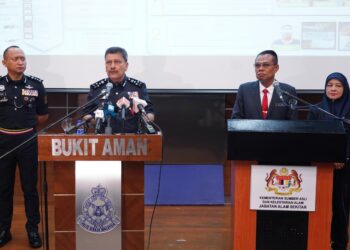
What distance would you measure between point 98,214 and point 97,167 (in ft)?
0.82

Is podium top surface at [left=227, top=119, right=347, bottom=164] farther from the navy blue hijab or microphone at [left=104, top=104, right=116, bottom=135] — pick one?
the navy blue hijab

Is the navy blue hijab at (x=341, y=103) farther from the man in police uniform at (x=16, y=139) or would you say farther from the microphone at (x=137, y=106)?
the man in police uniform at (x=16, y=139)

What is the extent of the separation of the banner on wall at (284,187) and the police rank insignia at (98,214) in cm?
75

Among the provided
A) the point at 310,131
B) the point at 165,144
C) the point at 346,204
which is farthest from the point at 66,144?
the point at 165,144

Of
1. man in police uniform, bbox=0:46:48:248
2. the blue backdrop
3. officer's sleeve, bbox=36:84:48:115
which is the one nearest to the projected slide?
officer's sleeve, bbox=36:84:48:115

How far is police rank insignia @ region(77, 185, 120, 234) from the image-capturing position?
7.86 ft

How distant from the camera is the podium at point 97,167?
7.59ft

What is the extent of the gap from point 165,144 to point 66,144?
213 cm

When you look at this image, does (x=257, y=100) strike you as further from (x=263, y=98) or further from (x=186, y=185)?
(x=186, y=185)

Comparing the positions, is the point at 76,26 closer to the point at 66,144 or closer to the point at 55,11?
the point at 55,11

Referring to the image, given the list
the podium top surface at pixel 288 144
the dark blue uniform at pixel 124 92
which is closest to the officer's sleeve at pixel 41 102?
the dark blue uniform at pixel 124 92

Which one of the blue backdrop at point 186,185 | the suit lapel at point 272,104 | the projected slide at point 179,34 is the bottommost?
the blue backdrop at point 186,185

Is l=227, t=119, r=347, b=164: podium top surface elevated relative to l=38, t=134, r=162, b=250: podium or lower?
elevated

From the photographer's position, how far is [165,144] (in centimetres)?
439
